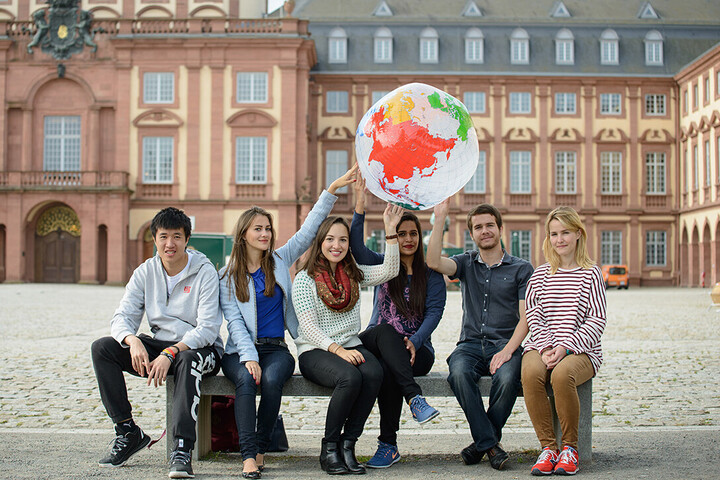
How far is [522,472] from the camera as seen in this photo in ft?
17.4

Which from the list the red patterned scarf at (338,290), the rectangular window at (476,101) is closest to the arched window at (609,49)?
the rectangular window at (476,101)

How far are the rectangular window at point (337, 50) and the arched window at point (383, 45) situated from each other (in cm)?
157

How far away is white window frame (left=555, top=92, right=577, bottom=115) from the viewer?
43.1 meters

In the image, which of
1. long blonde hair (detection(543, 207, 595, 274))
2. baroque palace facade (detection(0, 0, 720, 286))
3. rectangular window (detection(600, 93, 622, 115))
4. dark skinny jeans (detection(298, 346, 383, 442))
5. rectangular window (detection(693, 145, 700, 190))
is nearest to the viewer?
dark skinny jeans (detection(298, 346, 383, 442))

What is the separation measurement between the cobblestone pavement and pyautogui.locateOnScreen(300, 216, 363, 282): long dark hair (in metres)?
1.63

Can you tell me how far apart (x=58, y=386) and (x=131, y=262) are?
2996 centimetres

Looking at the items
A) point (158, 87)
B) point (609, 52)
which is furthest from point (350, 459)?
point (609, 52)

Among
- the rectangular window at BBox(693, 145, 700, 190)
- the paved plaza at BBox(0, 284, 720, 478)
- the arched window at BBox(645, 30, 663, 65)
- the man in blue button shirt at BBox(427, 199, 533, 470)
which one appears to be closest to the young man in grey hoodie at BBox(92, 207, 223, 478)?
the paved plaza at BBox(0, 284, 720, 478)

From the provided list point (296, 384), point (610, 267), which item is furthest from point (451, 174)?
point (610, 267)

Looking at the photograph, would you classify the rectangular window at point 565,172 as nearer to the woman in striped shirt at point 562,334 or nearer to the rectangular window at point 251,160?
the rectangular window at point 251,160

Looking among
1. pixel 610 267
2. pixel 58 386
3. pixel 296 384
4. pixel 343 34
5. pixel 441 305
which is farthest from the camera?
pixel 343 34

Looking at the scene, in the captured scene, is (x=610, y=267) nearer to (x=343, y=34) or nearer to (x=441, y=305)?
(x=343, y=34)

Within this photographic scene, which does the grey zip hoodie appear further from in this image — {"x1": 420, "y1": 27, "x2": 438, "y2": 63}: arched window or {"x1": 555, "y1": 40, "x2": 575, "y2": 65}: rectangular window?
{"x1": 555, "y1": 40, "x2": 575, "y2": 65}: rectangular window

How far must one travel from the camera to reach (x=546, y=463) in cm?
519
